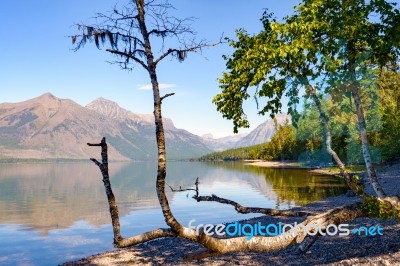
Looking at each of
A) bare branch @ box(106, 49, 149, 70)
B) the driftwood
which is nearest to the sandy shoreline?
the driftwood

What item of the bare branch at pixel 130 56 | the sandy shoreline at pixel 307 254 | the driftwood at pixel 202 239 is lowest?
the sandy shoreline at pixel 307 254

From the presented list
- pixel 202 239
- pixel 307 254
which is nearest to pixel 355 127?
pixel 307 254

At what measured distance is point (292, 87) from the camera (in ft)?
50.3

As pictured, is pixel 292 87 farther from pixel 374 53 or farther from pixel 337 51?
pixel 374 53

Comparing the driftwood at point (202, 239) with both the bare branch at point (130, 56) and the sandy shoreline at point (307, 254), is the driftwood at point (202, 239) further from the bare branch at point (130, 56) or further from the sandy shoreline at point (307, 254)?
the sandy shoreline at point (307, 254)

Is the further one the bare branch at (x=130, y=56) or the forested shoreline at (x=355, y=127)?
the forested shoreline at (x=355, y=127)

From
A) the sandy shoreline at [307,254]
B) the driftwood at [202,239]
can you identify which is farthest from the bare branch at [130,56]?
the sandy shoreline at [307,254]

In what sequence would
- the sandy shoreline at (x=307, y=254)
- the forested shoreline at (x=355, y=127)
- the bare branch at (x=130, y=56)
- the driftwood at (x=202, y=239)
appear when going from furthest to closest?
1. the forested shoreline at (x=355, y=127)
2. the sandy shoreline at (x=307, y=254)
3. the bare branch at (x=130, y=56)
4. the driftwood at (x=202, y=239)

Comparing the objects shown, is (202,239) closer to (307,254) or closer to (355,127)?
(307,254)

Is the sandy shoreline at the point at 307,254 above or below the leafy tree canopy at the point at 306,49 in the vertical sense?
below

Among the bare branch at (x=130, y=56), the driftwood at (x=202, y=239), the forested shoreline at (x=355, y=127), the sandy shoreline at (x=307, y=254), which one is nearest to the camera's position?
the driftwood at (x=202, y=239)

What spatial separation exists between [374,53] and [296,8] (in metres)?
4.15

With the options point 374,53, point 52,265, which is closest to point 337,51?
point 374,53

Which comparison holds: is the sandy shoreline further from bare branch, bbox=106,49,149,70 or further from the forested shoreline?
bare branch, bbox=106,49,149,70
